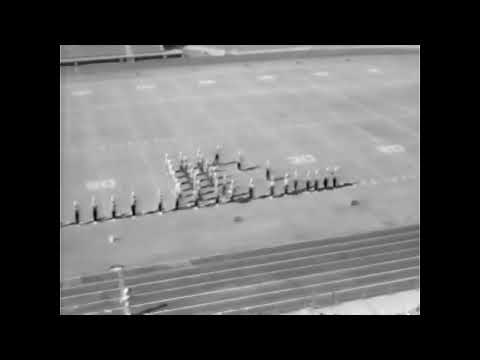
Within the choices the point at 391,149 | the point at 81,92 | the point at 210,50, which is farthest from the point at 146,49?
the point at 391,149

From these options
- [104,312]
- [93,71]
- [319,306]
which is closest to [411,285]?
[319,306]

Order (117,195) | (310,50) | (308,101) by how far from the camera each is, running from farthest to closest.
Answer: (310,50) → (308,101) → (117,195)

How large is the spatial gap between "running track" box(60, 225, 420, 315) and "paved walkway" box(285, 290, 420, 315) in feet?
0.72

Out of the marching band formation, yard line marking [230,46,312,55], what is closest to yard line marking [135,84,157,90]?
yard line marking [230,46,312,55]

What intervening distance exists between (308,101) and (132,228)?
16675 millimetres

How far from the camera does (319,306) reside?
15.8m

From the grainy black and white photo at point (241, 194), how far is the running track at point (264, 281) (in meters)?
0.05

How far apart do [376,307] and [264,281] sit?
10.4 ft

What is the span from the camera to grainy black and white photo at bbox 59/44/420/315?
1645 centimetres

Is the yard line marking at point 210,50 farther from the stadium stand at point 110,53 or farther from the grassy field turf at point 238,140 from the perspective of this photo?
the grassy field turf at point 238,140

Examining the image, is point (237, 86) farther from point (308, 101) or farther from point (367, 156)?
point (367, 156)

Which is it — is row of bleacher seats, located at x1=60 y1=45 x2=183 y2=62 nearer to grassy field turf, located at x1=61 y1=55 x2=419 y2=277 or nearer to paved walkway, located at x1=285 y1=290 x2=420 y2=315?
grassy field turf, located at x1=61 y1=55 x2=419 y2=277

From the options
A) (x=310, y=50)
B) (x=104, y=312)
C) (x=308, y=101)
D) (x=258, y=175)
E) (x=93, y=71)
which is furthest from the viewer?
(x=310, y=50)

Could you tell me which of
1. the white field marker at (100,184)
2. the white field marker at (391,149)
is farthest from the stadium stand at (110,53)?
the white field marker at (391,149)
